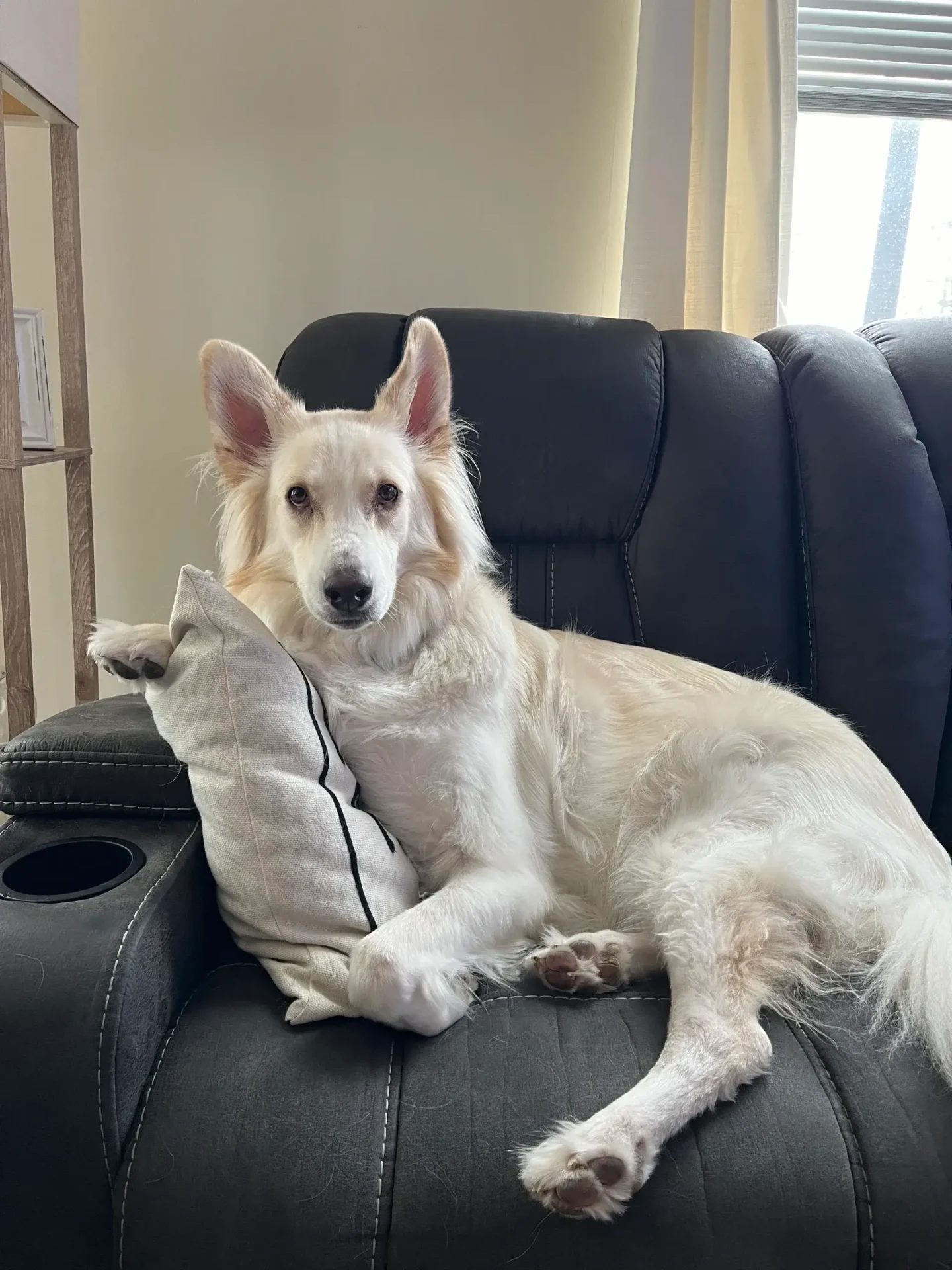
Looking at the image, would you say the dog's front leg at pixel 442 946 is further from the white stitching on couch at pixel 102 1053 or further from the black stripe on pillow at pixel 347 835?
the white stitching on couch at pixel 102 1053

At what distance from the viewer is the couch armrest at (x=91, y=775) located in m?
1.26

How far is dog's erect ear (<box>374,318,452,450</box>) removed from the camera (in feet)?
5.06

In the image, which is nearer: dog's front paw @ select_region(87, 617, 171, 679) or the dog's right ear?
dog's front paw @ select_region(87, 617, 171, 679)

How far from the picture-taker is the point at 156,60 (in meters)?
2.24

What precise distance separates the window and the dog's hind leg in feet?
6.98

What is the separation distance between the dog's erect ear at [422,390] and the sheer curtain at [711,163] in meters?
0.95

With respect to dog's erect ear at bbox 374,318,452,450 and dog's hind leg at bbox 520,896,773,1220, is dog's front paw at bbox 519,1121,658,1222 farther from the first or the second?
dog's erect ear at bbox 374,318,452,450

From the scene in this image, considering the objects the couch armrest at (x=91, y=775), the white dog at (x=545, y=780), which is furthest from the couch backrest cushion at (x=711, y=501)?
the couch armrest at (x=91, y=775)

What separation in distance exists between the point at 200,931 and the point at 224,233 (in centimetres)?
191

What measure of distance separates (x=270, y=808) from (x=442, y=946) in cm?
30

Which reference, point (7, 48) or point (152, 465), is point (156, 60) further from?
point (152, 465)

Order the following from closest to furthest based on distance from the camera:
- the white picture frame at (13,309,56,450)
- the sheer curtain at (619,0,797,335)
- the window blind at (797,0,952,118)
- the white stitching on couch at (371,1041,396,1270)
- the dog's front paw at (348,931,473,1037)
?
1. the white stitching on couch at (371,1041,396,1270)
2. the dog's front paw at (348,931,473,1037)
3. the white picture frame at (13,309,56,450)
4. the sheer curtain at (619,0,797,335)
5. the window blind at (797,0,952,118)

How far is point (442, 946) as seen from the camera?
1179 mm

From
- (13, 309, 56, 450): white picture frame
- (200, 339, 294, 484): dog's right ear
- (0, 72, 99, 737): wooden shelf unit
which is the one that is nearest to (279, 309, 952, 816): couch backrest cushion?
(200, 339, 294, 484): dog's right ear
